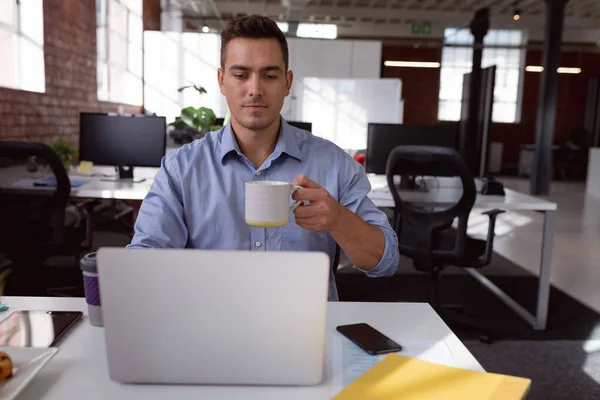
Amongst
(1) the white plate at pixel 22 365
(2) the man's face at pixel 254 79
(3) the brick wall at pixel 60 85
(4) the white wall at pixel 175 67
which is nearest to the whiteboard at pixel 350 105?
(4) the white wall at pixel 175 67

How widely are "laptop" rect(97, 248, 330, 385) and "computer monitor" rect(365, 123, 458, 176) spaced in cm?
304

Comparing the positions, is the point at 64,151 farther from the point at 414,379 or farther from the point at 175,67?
the point at 175,67

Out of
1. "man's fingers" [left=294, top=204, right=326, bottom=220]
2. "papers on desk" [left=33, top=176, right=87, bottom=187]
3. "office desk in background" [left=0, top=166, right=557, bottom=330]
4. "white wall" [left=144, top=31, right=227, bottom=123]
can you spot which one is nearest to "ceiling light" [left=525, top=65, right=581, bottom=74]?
"white wall" [left=144, top=31, right=227, bottom=123]

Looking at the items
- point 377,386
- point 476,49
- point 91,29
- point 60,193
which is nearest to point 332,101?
point 91,29

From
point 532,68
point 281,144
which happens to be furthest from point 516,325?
point 532,68

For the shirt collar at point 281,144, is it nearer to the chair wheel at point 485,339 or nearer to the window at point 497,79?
the chair wheel at point 485,339

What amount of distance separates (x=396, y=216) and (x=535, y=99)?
13334mm

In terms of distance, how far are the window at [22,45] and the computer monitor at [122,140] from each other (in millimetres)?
1143

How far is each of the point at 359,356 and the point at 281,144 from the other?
777mm

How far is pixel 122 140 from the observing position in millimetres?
3658

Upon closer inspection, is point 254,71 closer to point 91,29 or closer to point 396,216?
point 396,216

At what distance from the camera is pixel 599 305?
12.2ft

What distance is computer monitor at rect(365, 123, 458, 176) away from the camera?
3.65 meters

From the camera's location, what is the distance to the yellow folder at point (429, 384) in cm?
82
